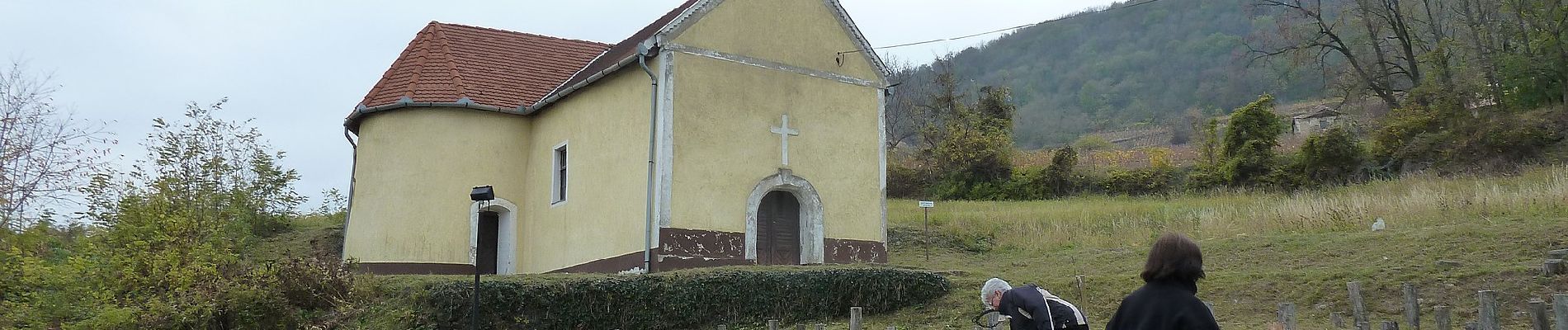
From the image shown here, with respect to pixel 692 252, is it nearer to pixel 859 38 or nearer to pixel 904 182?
pixel 859 38

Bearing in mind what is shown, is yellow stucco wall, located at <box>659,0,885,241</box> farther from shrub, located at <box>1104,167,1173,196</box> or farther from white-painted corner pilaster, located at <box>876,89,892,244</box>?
shrub, located at <box>1104,167,1173,196</box>

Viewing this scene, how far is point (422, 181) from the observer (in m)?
22.0

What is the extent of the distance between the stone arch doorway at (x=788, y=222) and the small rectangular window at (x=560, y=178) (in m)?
4.19

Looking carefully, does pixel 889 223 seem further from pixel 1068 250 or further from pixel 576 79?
pixel 576 79

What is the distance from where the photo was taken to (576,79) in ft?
73.2

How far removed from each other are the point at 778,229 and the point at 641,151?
277cm

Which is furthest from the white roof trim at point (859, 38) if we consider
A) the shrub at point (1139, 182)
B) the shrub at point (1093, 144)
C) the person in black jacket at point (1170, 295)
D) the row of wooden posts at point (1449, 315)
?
the shrub at point (1093, 144)

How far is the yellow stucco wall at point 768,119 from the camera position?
18.9m

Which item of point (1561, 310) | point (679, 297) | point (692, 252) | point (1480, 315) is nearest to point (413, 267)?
point (692, 252)

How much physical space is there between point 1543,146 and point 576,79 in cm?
2430

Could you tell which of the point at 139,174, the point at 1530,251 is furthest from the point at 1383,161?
the point at 139,174

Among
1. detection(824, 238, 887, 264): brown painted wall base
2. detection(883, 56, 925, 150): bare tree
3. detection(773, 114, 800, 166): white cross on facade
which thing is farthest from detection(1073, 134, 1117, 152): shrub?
detection(773, 114, 800, 166): white cross on facade

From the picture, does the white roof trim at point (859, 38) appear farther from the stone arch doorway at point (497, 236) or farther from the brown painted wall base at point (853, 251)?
the stone arch doorway at point (497, 236)

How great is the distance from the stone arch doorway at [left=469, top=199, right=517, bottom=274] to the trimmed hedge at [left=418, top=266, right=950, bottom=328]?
8.34 m
